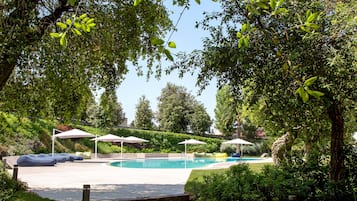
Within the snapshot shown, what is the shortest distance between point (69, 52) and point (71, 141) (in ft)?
89.0

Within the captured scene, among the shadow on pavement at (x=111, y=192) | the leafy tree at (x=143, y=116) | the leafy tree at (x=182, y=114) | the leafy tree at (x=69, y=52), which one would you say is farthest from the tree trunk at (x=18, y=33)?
the leafy tree at (x=182, y=114)

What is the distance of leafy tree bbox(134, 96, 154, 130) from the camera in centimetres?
4888

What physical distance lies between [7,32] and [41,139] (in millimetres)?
25047

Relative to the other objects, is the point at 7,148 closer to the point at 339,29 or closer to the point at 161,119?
the point at 339,29

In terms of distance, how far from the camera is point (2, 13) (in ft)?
22.8

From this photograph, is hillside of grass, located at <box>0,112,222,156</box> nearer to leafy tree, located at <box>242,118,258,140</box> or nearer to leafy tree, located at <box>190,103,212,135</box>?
leafy tree, located at <box>190,103,212,135</box>

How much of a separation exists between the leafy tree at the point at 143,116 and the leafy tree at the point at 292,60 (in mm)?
41775

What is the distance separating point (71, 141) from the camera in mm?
34094

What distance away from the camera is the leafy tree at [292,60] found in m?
5.48

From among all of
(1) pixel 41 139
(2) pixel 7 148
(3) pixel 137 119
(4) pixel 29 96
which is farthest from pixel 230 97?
(3) pixel 137 119

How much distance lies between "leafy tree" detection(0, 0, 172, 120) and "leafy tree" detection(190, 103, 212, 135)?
38.6 m

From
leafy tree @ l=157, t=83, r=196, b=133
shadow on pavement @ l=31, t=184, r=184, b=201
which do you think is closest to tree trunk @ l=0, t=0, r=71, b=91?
shadow on pavement @ l=31, t=184, r=184, b=201

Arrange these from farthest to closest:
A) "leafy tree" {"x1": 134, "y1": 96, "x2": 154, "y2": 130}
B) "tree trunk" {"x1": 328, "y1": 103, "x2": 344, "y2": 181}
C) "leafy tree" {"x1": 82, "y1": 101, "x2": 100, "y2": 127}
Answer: "leafy tree" {"x1": 134, "y1": 96, "x2": 154, "y2": 130}
"leafy tree" {"x1": 82, "y1": 101, "x2": 100, "y2": 127}
"tree trunk" {"x1": 328, "y1": 103, "x2": 344, "y2": 181}

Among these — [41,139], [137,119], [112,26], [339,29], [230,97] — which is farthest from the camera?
[137,119]
